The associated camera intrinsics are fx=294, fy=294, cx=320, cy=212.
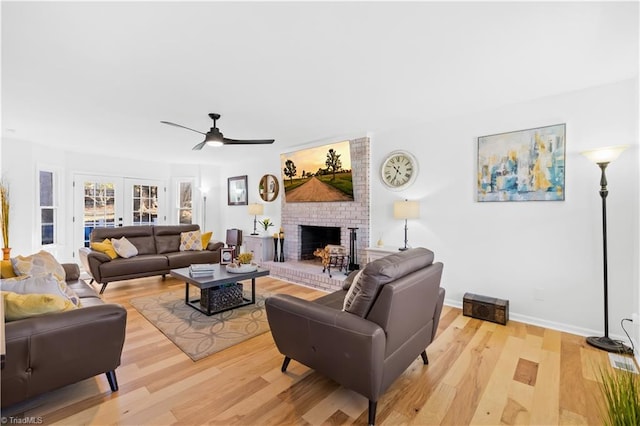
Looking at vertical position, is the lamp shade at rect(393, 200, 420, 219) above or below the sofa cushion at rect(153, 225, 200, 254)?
above

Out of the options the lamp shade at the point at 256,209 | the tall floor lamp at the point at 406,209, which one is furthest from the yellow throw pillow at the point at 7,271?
the tall floor lamp at the point at 406,209

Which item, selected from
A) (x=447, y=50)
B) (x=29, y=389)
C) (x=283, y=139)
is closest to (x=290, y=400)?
(x=29, y=389)

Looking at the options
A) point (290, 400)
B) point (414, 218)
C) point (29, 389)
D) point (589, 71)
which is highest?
point (589, 71)

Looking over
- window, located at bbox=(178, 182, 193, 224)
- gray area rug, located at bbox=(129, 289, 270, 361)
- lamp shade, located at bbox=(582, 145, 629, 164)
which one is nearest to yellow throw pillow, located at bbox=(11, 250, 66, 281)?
gray area rug, located at bbox=(129, 289, 270, 361)

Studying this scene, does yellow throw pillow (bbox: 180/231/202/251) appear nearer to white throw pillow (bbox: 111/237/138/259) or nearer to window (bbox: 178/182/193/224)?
white throw pillow (bbox: 111/237/138/259)

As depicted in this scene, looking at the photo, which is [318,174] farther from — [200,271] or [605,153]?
[605,153]

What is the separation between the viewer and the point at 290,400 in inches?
77.9

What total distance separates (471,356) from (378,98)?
271 centimetres

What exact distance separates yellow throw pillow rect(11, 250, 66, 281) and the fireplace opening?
3.64 meters

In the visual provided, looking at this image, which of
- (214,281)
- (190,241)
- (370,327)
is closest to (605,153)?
(370,327)

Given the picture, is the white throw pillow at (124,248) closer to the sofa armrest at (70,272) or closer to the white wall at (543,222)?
the sofa armrest at (70,272)

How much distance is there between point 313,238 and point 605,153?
4428mm

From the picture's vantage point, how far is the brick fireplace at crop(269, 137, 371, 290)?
4703 millimetres

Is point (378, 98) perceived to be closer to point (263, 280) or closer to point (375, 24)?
point (375, 24)
